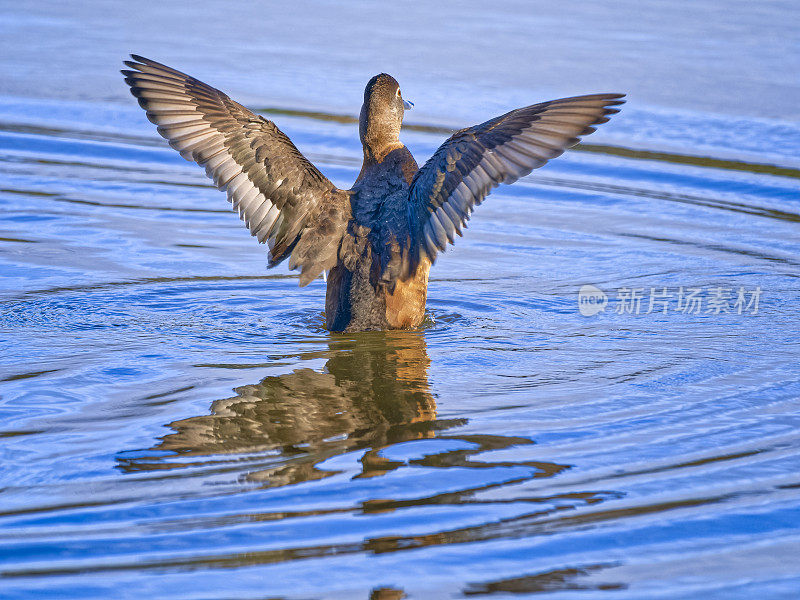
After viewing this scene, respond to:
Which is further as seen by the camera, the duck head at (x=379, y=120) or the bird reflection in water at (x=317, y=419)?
the duck head at (x=379, y=120)

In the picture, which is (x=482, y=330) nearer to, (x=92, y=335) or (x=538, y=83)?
(x=92, y=335)

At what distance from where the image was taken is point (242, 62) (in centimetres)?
1224

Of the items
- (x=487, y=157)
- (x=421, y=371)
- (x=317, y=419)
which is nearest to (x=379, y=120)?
(x=487, y=157)

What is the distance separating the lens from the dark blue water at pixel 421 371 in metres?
3.87

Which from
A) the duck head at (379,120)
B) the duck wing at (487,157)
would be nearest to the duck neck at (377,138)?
the duck head at (379,120)

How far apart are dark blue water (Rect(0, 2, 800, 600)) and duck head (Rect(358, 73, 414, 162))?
3.38ft

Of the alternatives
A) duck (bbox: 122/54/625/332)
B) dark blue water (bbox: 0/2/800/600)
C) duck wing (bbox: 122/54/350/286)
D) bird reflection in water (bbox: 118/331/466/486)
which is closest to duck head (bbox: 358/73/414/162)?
duck (bbox: 122/54/625/332)

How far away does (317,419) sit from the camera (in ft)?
17.0

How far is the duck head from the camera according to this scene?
697 cm

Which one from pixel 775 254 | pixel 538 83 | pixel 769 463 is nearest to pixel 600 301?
pixel 775 254

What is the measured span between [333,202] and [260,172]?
45 cm

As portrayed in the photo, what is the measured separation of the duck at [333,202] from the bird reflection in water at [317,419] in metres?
0.37

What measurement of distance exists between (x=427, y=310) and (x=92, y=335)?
1998mm

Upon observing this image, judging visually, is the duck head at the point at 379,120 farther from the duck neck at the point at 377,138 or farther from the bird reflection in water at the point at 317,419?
the bird reflection in water at the point at 317,419
